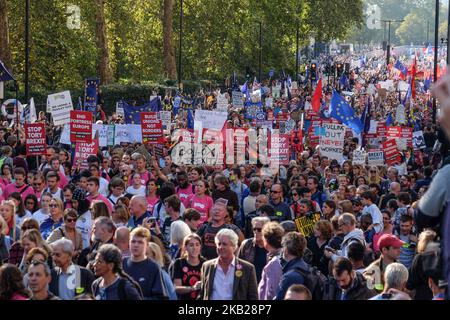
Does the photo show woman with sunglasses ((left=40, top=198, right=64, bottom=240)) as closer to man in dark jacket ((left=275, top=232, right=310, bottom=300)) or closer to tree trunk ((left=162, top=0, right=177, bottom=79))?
man in dark jacket ((left=275, top=232, right=310, bottom=300))

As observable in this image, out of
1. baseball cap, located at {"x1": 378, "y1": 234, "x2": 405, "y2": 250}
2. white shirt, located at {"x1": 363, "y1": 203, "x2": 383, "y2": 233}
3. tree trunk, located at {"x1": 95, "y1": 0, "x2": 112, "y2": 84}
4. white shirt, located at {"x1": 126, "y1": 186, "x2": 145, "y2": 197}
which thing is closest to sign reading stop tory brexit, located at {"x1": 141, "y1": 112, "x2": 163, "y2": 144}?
white shirt, located at {"x1": 126, "y1": 186, "x2": 145, "y2": 197}

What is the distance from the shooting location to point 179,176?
15.1 metres

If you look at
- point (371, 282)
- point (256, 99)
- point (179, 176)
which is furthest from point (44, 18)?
point (371, 282)

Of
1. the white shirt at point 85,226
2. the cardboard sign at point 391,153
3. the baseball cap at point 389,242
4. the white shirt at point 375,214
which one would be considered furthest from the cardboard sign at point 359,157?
the baseball cap at point 389,242

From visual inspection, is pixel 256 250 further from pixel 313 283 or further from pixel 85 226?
pixel 85 226

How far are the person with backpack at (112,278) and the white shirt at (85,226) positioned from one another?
379 centimetres

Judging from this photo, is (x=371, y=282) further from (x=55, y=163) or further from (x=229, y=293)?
(x=55, y=163)

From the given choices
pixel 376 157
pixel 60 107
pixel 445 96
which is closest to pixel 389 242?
pixel 445 96

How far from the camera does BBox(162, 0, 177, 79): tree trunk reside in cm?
5019

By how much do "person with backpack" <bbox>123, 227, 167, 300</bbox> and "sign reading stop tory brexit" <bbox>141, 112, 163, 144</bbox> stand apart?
12125mm

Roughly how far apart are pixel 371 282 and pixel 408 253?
1537 mm

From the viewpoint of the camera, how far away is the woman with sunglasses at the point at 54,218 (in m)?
11.6

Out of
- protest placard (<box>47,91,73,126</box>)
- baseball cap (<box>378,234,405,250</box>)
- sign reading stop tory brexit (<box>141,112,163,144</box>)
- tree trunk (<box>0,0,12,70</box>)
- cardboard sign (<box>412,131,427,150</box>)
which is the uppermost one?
tree trunk (<box>0,0,12,70</box>)

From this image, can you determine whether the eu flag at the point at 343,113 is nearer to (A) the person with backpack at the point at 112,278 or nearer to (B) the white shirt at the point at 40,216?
(B) the white shirt at the point at 40,216
